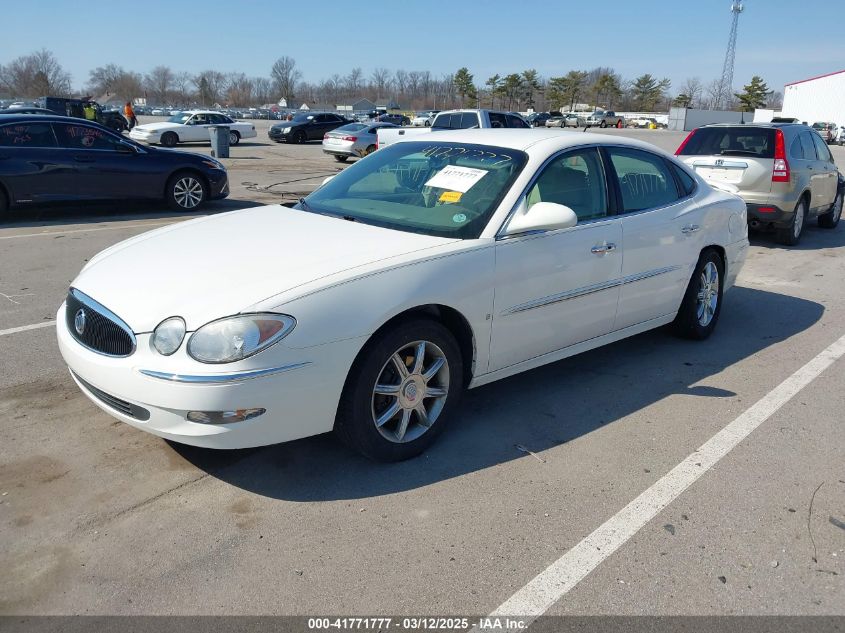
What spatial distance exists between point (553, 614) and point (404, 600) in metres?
0.54

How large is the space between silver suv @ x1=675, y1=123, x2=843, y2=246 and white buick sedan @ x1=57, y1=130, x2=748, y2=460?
5053 mm

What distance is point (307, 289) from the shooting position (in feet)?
9.97

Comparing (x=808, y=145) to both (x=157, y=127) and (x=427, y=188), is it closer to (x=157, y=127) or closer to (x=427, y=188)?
(x=427, y=188)

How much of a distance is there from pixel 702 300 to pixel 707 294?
0.30ft

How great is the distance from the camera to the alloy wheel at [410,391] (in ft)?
11.1

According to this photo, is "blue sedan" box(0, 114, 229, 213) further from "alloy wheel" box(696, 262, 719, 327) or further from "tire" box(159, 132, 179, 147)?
"tire" box(159, 132, 179, 147)

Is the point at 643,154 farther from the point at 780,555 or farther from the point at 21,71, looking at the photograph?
the point at 21,71

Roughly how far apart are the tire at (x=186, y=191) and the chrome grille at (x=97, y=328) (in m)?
7.89

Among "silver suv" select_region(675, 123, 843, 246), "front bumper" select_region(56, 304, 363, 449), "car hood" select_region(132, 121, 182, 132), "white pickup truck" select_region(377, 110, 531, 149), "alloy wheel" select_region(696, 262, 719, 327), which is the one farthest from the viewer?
"car hood" select_region(132, 121, 182, 132)

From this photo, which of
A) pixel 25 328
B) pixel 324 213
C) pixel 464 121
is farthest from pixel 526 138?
pixel 464 121

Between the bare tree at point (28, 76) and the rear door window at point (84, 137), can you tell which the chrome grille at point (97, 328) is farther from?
the bare tree at point (28, 76)

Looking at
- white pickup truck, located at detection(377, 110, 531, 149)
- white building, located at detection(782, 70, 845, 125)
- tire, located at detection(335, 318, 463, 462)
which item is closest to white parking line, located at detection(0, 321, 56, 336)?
tire, located at detection(335, 318, 463, 462)

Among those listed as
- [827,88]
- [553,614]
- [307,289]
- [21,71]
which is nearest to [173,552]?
[307,289]

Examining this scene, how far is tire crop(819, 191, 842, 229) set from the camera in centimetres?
1152
